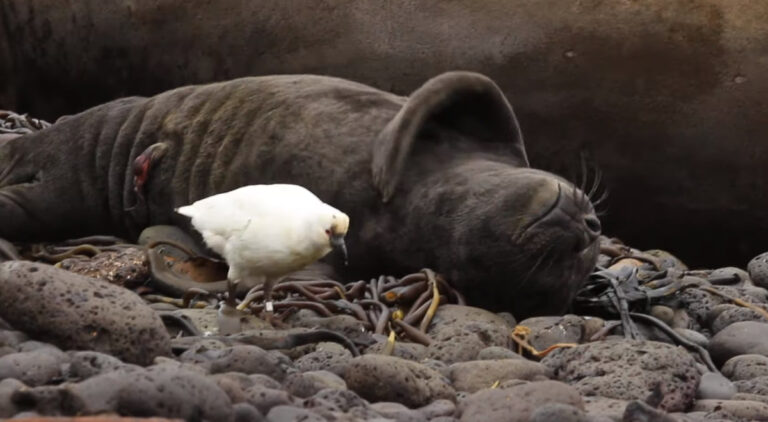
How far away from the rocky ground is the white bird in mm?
206

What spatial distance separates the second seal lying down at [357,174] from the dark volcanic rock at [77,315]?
1.86m

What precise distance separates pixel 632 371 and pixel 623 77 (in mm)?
3969

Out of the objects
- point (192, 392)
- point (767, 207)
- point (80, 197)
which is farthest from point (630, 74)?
point (192, 392)

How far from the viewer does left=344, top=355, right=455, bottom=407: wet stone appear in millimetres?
4227

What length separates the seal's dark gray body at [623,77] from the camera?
8367 millimetres

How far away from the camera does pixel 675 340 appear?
5723 mm

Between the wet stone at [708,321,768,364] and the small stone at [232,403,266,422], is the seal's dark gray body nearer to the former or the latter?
the wet stone at [708,321,768,364]

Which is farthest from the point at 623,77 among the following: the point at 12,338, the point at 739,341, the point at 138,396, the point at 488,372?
the point at 138,396

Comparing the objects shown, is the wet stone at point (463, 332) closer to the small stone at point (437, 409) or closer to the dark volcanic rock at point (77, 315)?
the small stone at point (437, 409)

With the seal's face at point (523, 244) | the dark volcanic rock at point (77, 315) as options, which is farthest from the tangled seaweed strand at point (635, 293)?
the dark volcanic rock at point (77, 315)

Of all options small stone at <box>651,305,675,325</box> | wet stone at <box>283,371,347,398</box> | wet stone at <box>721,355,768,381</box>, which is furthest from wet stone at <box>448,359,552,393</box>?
small stone at <box>651,305,675,325</box>

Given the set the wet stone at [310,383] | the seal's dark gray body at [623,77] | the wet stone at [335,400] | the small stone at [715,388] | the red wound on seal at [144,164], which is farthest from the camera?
the seal's dark gray body at [623,77]

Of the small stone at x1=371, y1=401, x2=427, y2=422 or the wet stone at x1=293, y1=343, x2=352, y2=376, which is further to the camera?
the wet stone at x1=293, y1=343, x2=352, y2=376

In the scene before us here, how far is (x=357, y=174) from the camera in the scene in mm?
6301
